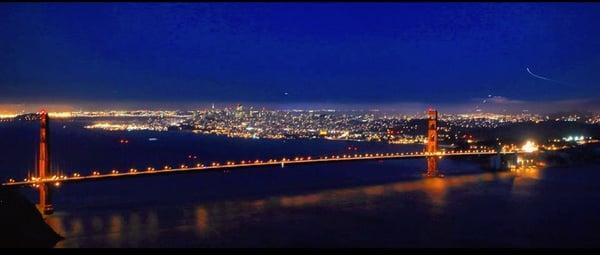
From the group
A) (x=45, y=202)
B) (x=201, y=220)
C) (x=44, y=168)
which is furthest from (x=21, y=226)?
(x=44, y=168)

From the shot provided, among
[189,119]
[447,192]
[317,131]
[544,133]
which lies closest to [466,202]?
[447,192]

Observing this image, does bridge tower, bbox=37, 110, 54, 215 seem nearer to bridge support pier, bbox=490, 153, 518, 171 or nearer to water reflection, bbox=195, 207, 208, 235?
water reflection, bbox=195, 207, 208, 235

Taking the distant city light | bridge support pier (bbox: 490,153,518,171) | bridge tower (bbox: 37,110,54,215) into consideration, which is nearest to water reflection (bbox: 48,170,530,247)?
bridge tower (bbox: 37,110,54,215)

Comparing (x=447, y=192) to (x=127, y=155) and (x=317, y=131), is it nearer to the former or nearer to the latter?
(x=127, y=155)

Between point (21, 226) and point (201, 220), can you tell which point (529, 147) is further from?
point (21, 226)

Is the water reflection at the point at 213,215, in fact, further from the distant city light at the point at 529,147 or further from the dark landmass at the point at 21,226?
the distant city light at the point at 529,147

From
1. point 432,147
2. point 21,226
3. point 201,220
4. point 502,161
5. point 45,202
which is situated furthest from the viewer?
point 502,161

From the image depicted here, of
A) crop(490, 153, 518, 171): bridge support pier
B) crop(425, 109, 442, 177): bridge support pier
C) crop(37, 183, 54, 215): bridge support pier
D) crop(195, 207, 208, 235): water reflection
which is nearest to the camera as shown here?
crop(195, 207, 208, 235): water reflection
